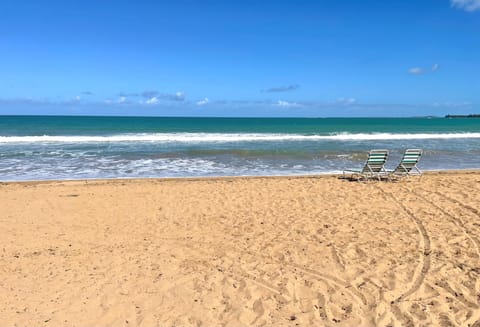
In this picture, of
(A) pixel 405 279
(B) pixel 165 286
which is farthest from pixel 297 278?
(B) pixel 165 286

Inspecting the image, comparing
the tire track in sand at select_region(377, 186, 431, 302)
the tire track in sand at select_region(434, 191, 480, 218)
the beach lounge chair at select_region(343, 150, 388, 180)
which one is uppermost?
the beach lounge chair at select_region(343, 150, 388, 180)

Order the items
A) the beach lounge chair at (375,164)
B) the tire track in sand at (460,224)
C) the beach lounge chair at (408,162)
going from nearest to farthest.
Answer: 1. the tire track in sand at (460,224)
2. the beach lounge chair at (375,164)
3. the beach lounge chair at (408,162)

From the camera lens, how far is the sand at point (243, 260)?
3.71m

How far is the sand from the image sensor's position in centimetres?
371

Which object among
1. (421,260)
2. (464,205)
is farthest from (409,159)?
(421,260)

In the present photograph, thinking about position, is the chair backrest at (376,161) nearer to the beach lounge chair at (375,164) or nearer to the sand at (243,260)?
the beach lounge chair at (375,164)

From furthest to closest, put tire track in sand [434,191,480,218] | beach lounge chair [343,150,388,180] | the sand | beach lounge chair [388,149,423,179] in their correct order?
beach lounge chair [388,149,423,179] → beach lounge chair [343,150,388,180] → tire track in sand [434,191,480,218] → the sand

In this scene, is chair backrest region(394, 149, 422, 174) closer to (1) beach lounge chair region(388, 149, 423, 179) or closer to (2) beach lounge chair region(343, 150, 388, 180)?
(1) beach lounge chair region(388, 149, 423, 179)

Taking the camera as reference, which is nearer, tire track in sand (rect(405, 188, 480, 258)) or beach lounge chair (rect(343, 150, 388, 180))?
tire track in sand (rect(405, 188, 480, 258))

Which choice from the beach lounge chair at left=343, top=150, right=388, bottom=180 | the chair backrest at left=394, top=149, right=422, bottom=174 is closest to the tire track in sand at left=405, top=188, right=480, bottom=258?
the beach lounge chair at left=343, top=150, right=388, bottom=180

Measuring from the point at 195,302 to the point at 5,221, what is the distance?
4811 millimetres

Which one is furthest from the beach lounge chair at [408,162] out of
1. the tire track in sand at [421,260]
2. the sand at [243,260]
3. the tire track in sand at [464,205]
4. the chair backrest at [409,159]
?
the tire track in sand at [421,260]

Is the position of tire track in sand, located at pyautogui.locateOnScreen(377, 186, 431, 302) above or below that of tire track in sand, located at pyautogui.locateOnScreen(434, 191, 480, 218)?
below

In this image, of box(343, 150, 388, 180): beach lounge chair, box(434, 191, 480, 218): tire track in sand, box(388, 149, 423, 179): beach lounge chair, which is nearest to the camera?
box(434, 191, 480, 218): tire track in sand
